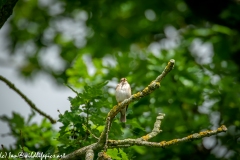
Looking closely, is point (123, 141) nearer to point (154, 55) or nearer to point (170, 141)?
point (170, 141)

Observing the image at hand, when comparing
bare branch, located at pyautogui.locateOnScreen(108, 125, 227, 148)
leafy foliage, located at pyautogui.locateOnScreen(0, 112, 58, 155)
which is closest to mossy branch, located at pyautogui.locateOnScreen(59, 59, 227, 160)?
bare branch, located at pyautogui.locateOnScreen(108, 125, 227, 148)

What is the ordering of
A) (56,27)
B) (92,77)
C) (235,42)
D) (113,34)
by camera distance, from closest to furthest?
(92,77)
(235,42)
(113,34)
(56,27)

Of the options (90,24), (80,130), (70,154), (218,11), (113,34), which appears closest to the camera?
(70,154)

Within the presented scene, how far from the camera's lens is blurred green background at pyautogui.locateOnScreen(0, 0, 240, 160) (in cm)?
589

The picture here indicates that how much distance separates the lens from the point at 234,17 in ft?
21.1

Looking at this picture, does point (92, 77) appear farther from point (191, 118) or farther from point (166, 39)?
point (166, 39)

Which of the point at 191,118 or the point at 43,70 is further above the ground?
the point at 43,70

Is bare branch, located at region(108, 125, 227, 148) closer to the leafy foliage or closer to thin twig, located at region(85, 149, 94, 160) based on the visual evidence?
thin twig, located at region(85, 149, 94, 160)

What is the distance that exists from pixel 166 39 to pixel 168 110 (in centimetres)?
387

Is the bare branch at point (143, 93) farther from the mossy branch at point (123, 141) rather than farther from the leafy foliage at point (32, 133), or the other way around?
the leafy foliage at point (32, 133)

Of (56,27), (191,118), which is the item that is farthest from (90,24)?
(191,118)

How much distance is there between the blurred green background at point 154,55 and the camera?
589 cm

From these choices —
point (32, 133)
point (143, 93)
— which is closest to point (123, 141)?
point (143, 93)

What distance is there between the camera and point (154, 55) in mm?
6520
